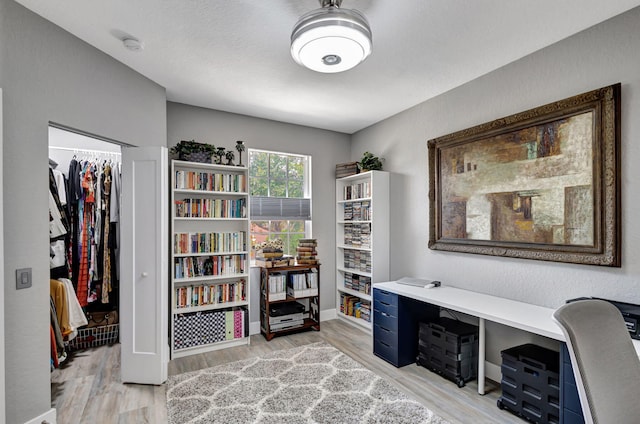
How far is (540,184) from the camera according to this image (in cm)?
254

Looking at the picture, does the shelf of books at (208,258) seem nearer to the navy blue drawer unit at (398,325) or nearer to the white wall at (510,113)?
the navy blue drawer unit at (398,325)

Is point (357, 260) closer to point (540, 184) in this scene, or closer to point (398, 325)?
point (398, 325)

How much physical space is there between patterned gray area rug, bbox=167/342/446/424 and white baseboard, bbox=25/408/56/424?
2.31 ft

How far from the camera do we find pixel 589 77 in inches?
90.0

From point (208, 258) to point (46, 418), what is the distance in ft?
5.89

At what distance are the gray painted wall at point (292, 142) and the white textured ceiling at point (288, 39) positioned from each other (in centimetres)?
30

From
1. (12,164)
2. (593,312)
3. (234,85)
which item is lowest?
(593,312)

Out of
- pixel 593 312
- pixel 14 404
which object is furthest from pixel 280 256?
pixel 593 312

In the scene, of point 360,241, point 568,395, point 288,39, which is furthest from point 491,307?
point 288,39

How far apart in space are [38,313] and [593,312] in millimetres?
2981

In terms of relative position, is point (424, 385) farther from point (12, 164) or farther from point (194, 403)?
point (12, 164)

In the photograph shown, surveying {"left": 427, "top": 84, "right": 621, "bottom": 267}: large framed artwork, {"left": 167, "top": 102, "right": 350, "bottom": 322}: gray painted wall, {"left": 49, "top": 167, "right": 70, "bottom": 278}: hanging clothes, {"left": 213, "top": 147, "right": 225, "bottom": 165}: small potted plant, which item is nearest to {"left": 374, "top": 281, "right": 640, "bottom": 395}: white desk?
{"left": 427, "top": 84, "right": 621, "bottom": 267}: large framed artwork

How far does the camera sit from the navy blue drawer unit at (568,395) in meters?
1.84

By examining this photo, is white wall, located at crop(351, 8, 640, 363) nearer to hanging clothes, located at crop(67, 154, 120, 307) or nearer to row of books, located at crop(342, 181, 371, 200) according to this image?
row of books, located at crop(342, 181, 371, 200)
